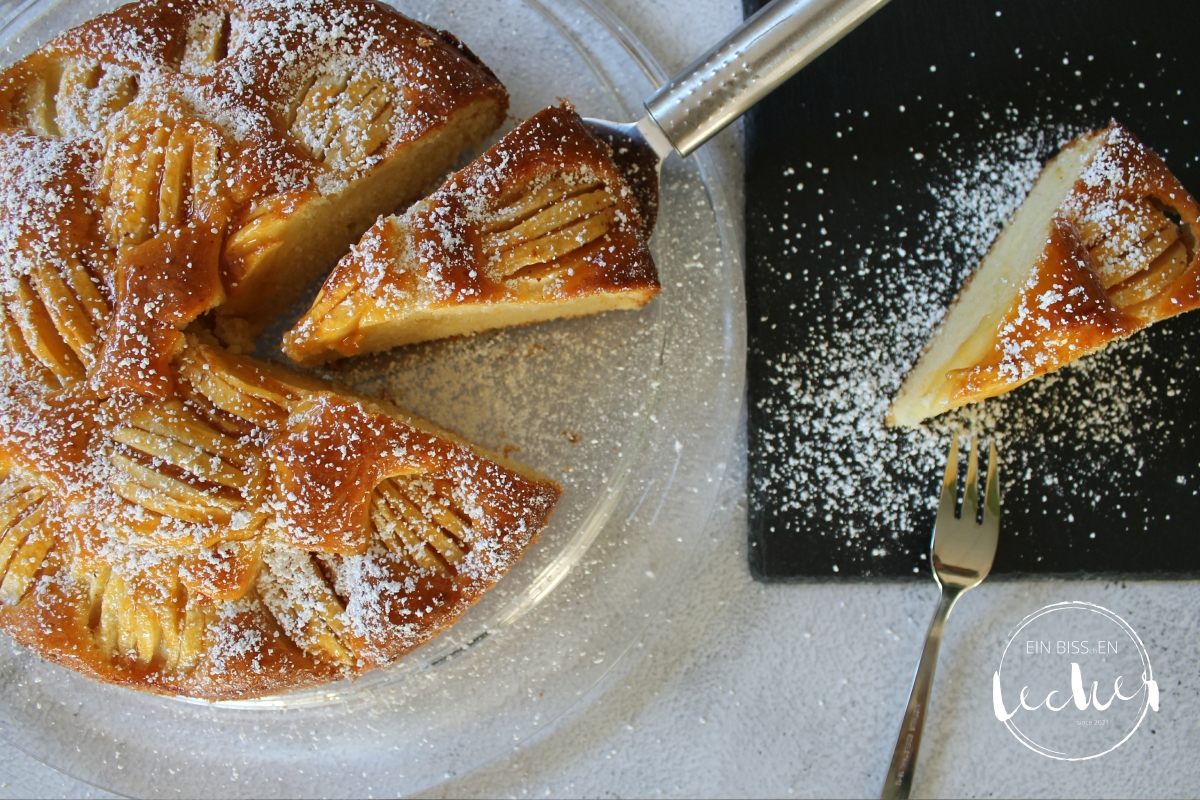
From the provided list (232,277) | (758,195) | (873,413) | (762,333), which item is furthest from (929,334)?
(232,277)

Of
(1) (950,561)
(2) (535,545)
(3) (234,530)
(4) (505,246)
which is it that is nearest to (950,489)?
(1) (950,561)

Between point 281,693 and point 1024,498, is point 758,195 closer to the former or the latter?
point 1024,498

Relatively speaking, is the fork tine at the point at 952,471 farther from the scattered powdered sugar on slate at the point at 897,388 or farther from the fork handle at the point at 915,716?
the fork handle at the point at 915,716

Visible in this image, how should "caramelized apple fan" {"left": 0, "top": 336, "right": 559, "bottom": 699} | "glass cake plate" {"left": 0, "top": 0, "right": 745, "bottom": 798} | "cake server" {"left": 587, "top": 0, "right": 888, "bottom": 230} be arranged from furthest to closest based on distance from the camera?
"glass cake plate" {"left": 0, "top": 0, "right": 745, "bottom": 798} → "cake server" {"left": 587, "top": 0, "right": 888, "bottom": 230} → "caramelized apple fan" {"left": 0, "top": 336, "right": 559, "bottom": 699}

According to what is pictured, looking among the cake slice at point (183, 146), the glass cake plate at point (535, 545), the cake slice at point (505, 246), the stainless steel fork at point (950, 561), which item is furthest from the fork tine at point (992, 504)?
the cake slice at point (183, 146)

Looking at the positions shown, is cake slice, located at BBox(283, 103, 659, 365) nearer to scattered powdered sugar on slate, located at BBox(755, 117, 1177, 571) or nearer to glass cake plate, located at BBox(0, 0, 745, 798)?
glass cake plate, located at BBox(0, 0, 745, 798)

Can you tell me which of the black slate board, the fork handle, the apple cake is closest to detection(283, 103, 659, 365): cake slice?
the apple cake
